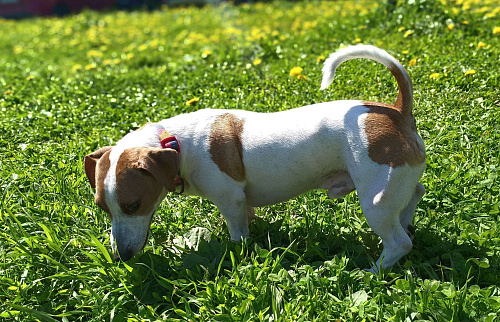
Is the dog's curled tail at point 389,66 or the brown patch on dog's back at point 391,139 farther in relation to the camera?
the dog's curled tail at point 389,66

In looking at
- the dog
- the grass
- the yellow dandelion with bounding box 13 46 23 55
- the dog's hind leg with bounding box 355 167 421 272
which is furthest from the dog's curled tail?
the yellow dandelion with bounding box 13 46 23 55

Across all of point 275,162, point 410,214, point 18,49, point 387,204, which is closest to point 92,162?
point 275,162

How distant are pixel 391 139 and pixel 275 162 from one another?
0.65m

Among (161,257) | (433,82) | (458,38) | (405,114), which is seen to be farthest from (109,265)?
(458,38)

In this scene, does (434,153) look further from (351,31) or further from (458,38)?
(351,31)

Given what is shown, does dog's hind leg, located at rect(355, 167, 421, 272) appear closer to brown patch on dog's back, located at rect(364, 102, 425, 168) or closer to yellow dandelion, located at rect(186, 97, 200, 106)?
brown patch on dog's back, located at rect(364, 102, 425, 168)

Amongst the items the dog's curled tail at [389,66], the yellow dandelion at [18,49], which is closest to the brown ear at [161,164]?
the dog's curled tail at [389,66]

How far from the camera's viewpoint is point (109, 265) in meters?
2.71

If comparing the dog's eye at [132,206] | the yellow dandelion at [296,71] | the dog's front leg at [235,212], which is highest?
the yellow dandelion at [296,71]

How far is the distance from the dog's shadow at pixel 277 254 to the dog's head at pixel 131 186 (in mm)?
172

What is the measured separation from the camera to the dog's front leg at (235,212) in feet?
9.55

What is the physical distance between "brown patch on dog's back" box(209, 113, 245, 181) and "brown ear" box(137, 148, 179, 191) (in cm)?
27

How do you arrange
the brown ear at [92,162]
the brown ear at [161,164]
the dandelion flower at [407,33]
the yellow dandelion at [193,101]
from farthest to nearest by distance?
the dandelion flower at [407,33]
the yellow dandelion at [193,101]
the brown ear at [92,162]
the brown ear at [161,164]

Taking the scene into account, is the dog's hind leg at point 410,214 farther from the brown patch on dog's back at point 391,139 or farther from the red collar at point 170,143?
the red collar at point 170,143
